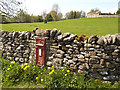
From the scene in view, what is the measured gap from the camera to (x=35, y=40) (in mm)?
6711

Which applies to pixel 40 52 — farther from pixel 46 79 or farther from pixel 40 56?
pixel 46 79

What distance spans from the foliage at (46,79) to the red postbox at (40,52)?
0.94ft

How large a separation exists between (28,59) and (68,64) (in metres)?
2.46

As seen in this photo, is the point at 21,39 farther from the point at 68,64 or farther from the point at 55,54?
the point at 68,64

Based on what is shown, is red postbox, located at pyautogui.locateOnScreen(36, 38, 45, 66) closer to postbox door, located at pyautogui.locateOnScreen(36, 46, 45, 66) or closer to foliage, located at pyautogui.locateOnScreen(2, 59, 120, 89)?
postbox door, located at pyautogui.locateOnScreen(36, 46, 45, 66)

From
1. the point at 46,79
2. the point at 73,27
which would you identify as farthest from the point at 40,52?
the point at 73,27

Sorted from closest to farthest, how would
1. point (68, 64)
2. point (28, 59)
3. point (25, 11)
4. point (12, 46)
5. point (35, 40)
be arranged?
1. point (68, 64)
2. point (35, 40)
3. point (28, 59)
4. point (12, 46)
5. point (25, 11)

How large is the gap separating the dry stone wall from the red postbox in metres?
0.19

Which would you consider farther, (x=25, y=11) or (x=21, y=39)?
(x=25, y=11)

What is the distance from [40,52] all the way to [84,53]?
2.15 meters

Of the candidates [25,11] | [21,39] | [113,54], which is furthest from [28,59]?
[25,11]

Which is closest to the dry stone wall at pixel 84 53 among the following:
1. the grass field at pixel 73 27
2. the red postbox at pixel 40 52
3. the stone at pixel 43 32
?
the stone at pixel 43 32

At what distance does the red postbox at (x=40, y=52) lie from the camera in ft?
20.8

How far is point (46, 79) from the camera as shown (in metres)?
5.53
